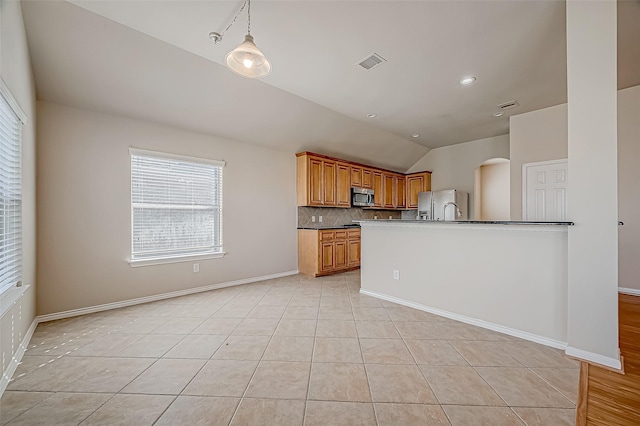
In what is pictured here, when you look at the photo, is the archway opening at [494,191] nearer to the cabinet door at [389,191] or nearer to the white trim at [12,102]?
the cabinet door at [389,191]

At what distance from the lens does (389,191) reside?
6.92 m

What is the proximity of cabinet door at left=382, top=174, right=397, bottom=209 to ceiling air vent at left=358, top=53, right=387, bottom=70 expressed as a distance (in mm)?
3983

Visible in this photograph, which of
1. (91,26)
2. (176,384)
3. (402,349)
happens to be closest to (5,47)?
(91,26)

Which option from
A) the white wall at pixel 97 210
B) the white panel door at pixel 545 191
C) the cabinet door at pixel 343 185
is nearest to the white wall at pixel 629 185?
the white panel door at pixel 545 191

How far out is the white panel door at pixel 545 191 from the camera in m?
4.04

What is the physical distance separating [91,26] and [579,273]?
471 cm

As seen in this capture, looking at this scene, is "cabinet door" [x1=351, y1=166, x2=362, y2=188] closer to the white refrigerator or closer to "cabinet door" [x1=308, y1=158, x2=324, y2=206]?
"cabinet door" [x1=308, y1=158, x2=324, y2=206]

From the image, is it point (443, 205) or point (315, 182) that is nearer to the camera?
point (315, 182)

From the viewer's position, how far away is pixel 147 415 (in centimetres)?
150

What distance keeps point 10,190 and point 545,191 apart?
653 cm

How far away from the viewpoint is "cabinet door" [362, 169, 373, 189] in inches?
246

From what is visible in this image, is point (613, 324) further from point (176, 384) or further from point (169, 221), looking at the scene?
point (169, 221)

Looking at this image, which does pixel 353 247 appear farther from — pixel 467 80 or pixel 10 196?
pixel 10 196

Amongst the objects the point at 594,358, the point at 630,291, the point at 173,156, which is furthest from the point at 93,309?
the point at 630,291
